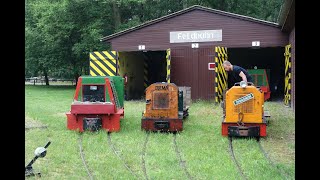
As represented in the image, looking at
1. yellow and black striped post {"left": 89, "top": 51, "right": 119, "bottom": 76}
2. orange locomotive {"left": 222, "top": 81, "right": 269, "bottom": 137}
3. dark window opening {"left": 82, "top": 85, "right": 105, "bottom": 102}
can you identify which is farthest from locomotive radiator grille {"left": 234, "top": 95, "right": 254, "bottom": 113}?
yellow and black striped post {"left": 89, "top": 51, "right": 119, "bottom": 76}

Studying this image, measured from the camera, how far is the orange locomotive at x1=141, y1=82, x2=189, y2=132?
31.2 ft

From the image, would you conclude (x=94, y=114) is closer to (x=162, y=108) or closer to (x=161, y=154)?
(x=162, y=108)

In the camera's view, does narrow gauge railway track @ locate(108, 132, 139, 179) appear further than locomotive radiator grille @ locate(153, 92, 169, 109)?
No

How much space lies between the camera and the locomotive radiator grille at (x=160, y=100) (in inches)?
382

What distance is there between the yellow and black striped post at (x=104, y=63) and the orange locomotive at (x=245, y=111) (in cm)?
1054

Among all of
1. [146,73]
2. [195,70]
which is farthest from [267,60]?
[195,70]

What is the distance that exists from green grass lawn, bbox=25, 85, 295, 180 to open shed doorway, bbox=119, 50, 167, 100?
8.72m

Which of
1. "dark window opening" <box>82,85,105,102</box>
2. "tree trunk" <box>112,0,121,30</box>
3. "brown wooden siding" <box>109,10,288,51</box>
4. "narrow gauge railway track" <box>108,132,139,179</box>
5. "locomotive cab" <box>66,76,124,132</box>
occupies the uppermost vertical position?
"tree trunk" <box>112,0,121,30</box>

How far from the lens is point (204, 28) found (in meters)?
17.8

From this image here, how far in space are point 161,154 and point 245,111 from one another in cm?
234

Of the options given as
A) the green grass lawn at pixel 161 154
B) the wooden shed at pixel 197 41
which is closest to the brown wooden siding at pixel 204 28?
the wooden shed at pixel 197 41

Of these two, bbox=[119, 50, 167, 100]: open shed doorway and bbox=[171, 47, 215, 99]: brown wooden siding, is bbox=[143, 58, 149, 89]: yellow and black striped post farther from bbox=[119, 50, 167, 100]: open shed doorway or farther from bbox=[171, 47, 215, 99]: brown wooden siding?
bbox=[171, 47, 215, 99]: brown wooden siding
